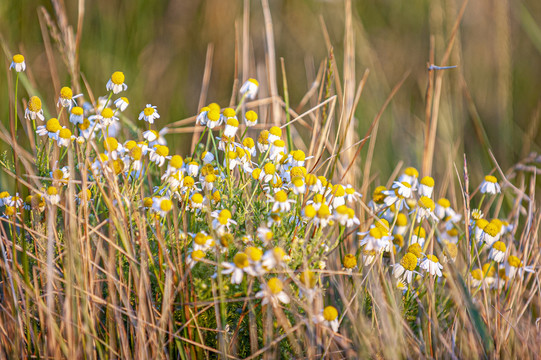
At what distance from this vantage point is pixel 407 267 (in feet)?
4.05

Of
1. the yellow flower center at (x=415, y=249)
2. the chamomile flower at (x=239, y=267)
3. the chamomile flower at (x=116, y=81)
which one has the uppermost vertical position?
the chamomile flower at (x=116, y=81)

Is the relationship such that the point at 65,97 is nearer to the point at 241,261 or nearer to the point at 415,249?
the point at 241,261

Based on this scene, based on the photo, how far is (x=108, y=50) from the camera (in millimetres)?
2584

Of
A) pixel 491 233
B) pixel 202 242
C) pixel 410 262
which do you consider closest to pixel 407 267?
pixel 410 262

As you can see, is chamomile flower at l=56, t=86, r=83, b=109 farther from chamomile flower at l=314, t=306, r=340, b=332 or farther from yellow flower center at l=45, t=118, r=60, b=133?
chamomile flower at l=314, t=306, r=340, b=332

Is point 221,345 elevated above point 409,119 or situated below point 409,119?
below

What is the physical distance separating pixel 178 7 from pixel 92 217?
2161 mm

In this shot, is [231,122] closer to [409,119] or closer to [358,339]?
[358,339]

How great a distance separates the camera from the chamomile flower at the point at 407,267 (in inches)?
48.4

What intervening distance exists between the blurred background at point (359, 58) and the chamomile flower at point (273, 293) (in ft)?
4.22

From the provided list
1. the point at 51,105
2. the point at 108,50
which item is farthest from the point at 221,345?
the point at 108,50

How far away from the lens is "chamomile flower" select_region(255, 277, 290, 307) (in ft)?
3.35

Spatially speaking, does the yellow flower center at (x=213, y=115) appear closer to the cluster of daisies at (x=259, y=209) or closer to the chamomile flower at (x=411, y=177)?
the cluster of daisies at (x=259, y=209)

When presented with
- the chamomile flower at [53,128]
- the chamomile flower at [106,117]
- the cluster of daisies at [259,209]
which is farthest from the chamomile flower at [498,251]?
the chamomile flower at [53,128]
